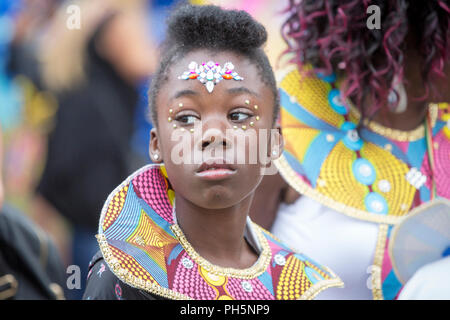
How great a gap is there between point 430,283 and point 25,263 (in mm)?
1166

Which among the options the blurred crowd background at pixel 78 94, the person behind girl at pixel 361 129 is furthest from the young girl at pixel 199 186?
the blurred crowd background at pixel 78 94

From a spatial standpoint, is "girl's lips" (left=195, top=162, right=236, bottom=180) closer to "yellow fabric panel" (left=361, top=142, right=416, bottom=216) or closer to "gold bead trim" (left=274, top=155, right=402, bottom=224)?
"gold bead trim" (left=274, top=155, right=402, bottom=224)

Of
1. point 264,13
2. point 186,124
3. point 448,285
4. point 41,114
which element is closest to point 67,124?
point 41,114

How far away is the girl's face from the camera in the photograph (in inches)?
52.4

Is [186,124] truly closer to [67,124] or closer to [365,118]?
[365,118]

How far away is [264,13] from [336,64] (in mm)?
1129

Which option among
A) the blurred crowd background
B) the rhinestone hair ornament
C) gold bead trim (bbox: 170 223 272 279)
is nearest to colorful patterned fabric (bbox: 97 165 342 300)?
gold bead trim (bbox: 170 223 272 279)

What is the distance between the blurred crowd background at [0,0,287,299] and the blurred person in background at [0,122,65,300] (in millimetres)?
812

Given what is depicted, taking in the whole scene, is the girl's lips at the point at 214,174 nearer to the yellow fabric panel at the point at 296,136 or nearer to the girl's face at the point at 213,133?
the girl's face at the point at 213,133

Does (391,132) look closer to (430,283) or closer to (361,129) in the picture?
(361,129)

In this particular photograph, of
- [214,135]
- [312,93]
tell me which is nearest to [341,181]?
[312,93]

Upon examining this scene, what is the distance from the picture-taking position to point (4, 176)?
10.4 feet

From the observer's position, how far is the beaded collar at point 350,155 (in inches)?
77.9

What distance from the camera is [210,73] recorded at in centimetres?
136
